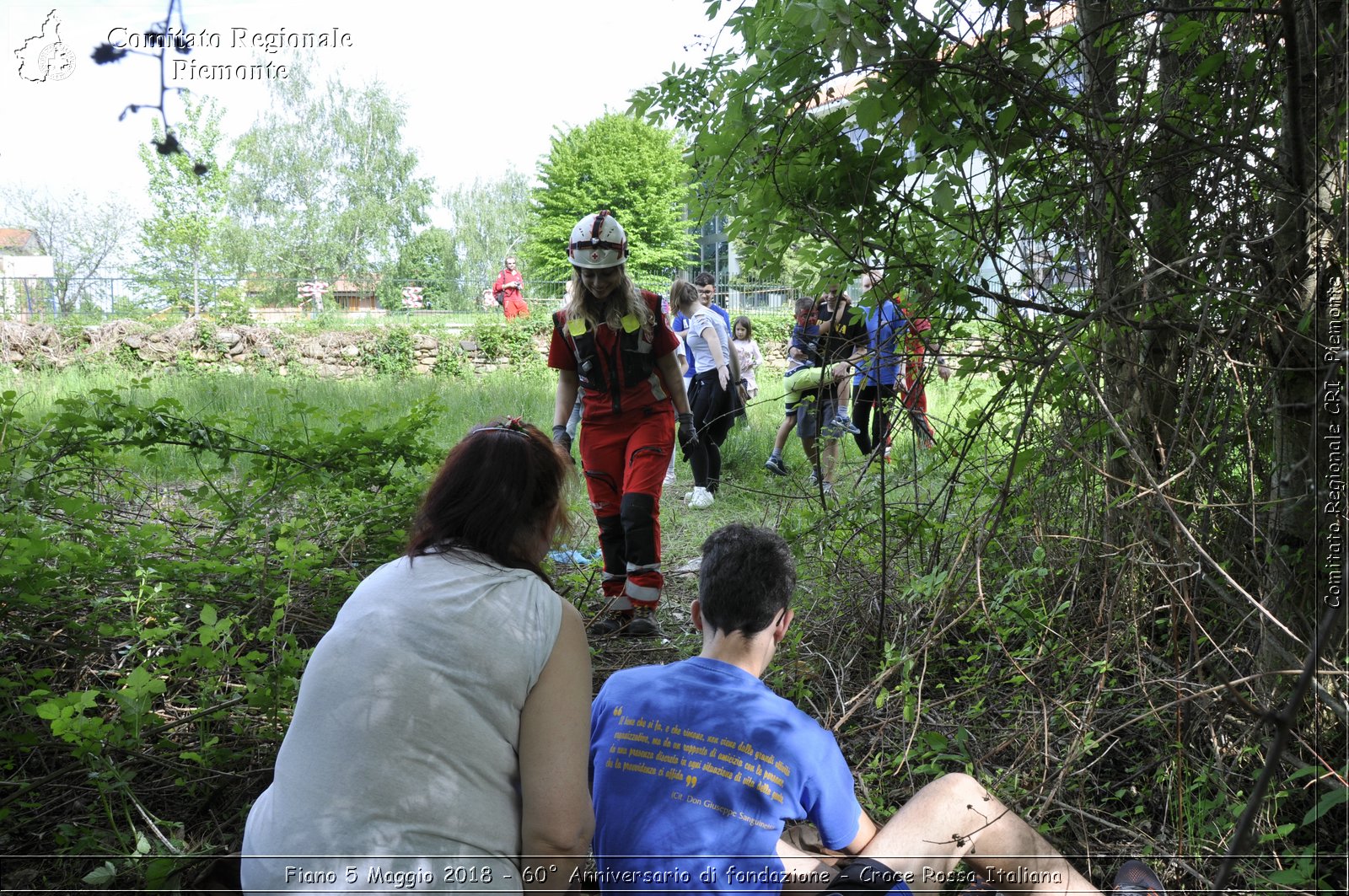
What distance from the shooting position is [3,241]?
9.24 metres

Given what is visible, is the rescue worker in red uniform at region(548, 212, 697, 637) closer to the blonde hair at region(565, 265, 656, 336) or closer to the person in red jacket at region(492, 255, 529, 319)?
the blonde hair at region(565, 265, 656, 336)

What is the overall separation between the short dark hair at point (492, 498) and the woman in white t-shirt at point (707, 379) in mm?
5255

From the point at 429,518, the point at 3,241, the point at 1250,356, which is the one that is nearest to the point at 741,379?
the point at 1250,356

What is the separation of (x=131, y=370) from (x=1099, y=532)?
15.4m

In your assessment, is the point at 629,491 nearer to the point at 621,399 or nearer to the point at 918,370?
the point at 621,399

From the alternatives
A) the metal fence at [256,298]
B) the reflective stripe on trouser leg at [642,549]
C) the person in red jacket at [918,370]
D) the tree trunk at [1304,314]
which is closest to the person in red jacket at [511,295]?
the metal fence at [256,298]

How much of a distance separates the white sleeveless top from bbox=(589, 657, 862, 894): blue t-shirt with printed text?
8.4 inches

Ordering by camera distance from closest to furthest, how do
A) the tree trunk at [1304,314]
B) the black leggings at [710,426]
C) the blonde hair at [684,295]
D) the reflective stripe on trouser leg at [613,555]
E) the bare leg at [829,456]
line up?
the tree trunk at [1304,314]
the reflective stripe on trouser leg at [613,555]
the bare leg at [829,456]
the black leggings at [710,426]
the blonde hair at [684,295]

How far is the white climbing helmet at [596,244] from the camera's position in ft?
13.9

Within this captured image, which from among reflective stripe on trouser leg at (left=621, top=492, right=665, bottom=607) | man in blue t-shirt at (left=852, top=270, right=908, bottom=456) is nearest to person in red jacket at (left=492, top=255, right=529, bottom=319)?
reflective stripe on trouser leg at (left=621, top=492, right=665, bottom=607)

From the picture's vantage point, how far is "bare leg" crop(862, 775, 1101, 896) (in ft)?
6.46

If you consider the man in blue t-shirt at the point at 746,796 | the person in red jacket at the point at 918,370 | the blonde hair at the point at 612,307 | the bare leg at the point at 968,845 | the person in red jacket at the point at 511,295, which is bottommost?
the bare leg at the point at 968,845

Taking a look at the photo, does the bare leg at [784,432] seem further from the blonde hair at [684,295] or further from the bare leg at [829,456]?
the blonde hair at [684,295]

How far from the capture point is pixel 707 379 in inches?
312
